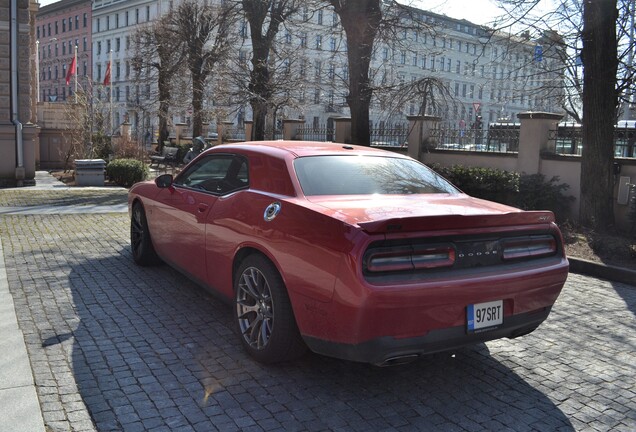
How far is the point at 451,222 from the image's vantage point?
3.72 m

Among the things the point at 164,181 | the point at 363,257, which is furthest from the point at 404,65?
the point at 363,257

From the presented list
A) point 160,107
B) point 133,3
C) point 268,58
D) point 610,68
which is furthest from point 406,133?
point 133,3

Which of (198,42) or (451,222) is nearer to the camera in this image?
(451,222)

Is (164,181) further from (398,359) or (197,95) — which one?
(197,95)

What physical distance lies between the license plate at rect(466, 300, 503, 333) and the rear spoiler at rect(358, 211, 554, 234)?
1.69 ft

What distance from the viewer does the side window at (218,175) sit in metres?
5.11

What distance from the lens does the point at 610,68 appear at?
10391 mm

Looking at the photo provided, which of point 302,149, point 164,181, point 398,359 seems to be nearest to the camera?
point 398,359

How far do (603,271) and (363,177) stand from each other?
4.76 metres

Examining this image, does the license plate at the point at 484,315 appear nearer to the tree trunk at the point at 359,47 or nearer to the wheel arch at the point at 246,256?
the wheel arch at the point at 246,256

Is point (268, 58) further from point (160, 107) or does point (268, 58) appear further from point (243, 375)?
point (243, 375)

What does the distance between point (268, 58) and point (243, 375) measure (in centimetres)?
2042

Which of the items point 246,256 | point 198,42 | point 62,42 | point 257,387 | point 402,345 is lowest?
point 257,387

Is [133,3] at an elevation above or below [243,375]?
above
